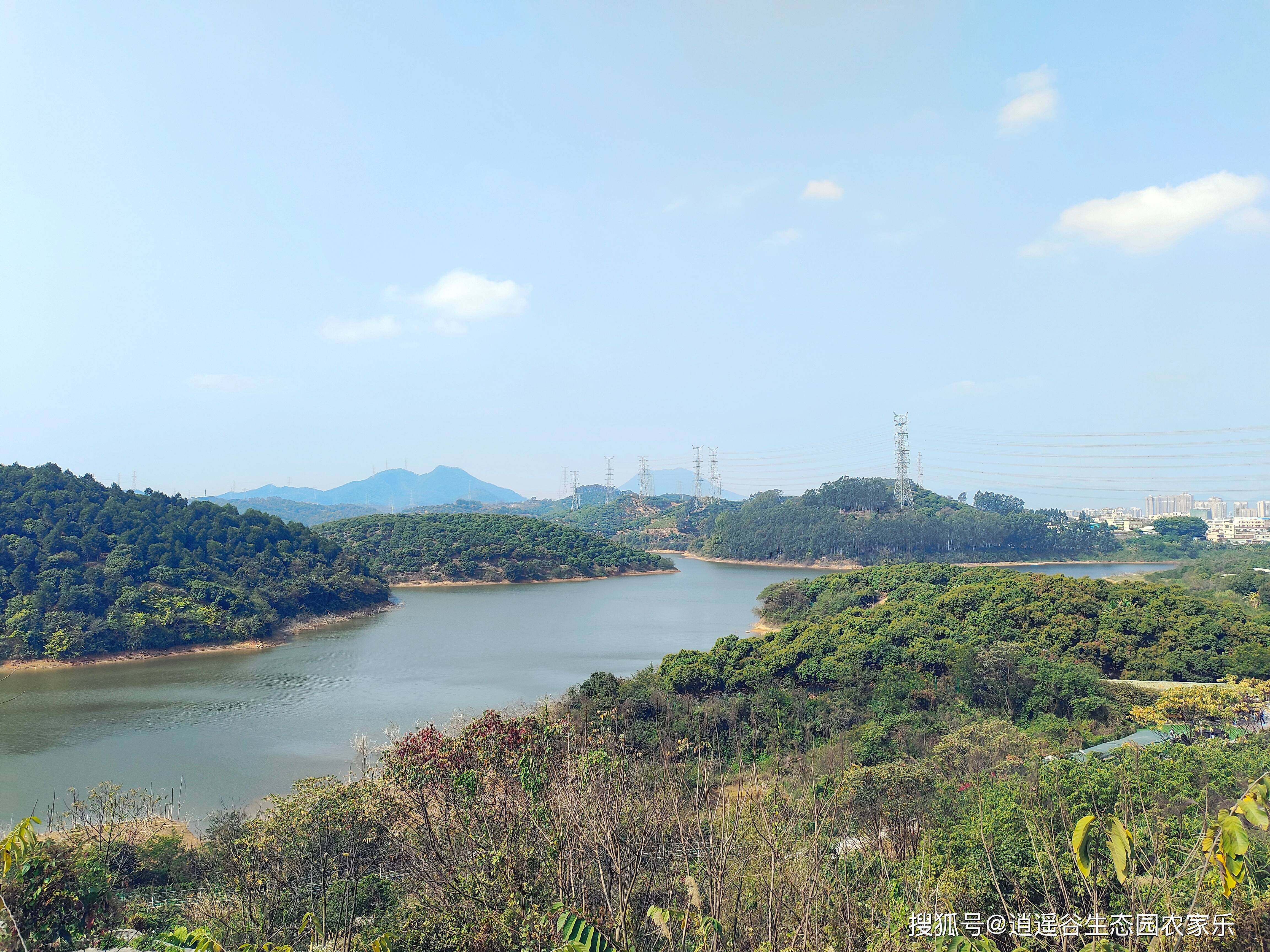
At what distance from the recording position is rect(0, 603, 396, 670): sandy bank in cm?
2030

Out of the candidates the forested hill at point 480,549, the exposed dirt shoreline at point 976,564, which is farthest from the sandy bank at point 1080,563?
the forested hill at point 480,549

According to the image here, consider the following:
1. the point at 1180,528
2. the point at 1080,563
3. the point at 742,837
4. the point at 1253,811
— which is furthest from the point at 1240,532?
the point at 1253,811

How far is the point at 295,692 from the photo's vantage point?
57.6 feet

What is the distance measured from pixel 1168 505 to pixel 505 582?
118365mm

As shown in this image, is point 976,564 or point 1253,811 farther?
point 976,564

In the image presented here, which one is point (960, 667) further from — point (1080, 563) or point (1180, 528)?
point (1180, 528)

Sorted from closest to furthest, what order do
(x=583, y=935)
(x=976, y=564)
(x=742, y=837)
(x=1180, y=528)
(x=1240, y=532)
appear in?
1. (x=583, y=935)
2. (x=742, y=837)
3. (x=976, y=564)
4. (x=1180, y=528)
5. (x=1240, y=532)

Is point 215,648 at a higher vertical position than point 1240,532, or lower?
lower

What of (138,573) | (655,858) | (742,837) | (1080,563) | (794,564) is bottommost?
(1080,563)

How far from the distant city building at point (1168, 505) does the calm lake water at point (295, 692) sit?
113 m

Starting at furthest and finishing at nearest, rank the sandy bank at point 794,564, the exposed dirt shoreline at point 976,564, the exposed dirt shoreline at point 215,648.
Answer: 1. the sandy bank at point 794,564
2. the exposed dirt shoreline at point 976,564
3. the exposed dirt shoreline at point 215,648

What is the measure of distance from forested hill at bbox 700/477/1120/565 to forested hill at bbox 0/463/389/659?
106 feet

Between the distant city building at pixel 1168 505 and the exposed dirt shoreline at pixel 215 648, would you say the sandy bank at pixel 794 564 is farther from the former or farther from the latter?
the distant city building at pixel 1168 505

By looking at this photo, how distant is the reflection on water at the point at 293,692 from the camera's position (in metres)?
12.1
